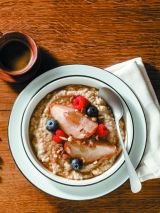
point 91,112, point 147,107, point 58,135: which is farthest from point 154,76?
point 58,135

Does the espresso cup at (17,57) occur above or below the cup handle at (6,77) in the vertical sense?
above

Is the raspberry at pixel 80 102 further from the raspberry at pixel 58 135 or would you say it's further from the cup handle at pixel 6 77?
the cup handle at pixel 6 77

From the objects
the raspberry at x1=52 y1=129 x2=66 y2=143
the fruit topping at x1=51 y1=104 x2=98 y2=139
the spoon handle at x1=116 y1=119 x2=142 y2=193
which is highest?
the fruit topping at x1=51 y1=104 x2=98 y2=139

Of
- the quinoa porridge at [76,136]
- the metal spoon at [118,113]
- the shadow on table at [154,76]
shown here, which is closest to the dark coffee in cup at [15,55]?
the quinoa porridge at [76,136]

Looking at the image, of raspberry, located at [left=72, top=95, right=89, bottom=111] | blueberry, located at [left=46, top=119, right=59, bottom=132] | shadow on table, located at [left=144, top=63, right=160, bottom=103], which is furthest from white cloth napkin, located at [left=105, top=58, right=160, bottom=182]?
blueberry, located at [left=46, top=119, right=59, bottom=132]

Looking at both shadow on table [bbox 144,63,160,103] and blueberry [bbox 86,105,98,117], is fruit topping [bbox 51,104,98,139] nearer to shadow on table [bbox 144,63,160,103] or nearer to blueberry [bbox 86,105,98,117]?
blueberry [bbox 86,105,98,117]

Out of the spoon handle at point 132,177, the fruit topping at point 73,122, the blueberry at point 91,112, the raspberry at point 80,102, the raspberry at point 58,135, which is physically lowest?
the spoon handle at point 132,177

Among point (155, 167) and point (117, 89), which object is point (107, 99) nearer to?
point (117, 89)
